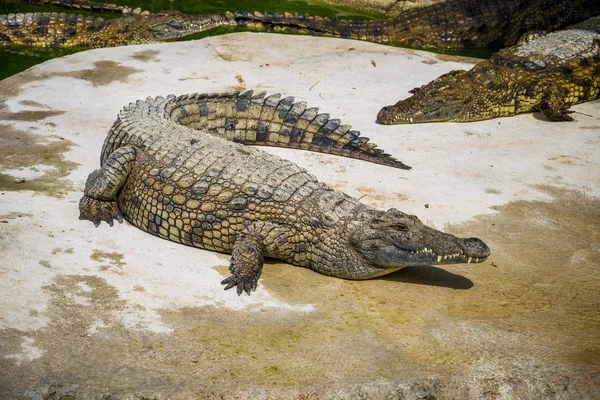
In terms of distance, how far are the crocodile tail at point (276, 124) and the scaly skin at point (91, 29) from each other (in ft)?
18.6

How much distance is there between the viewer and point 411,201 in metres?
6.02

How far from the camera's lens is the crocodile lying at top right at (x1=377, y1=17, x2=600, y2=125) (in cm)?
793

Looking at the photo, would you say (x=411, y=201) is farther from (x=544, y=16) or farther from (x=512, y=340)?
(x=544, y=16)

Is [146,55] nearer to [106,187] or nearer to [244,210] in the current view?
[106,187]

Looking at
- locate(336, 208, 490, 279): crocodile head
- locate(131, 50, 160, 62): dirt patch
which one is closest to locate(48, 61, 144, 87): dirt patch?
locate(131, 50, 160, 62): dirt patch

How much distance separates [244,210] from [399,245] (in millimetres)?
1099

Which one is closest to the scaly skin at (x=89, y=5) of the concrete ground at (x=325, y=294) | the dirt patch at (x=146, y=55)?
the dirt patch at (x=146, y=55)

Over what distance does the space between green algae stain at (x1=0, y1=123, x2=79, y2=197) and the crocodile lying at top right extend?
3220mm

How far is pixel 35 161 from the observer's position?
6254mm

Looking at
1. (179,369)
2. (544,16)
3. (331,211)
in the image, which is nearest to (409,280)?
(331,211)

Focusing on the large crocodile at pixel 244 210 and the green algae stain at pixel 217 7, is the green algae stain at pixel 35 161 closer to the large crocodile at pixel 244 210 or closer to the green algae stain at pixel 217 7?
the large crocodile at pixel 244 210

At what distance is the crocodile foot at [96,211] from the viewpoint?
5477 mm

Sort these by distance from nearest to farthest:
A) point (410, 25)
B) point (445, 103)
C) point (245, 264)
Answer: point (245, 264) < point (445, 103) < point (410, 25)

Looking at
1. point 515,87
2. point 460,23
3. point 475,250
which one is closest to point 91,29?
point 460,23
